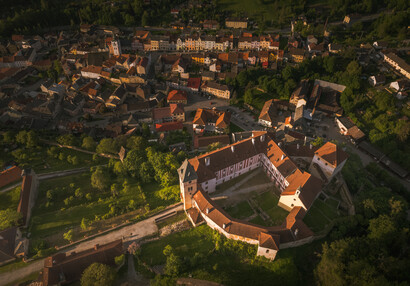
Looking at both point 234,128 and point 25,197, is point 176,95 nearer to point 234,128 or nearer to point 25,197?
point 234,128

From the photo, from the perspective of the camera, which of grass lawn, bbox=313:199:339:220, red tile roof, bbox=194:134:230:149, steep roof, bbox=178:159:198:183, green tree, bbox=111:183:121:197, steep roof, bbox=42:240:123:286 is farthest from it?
red tile roof, bbox=194:134:230:149

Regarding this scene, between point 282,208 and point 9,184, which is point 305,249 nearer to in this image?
point 282,208

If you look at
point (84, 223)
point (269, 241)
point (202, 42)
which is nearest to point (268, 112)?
point (269, 241)

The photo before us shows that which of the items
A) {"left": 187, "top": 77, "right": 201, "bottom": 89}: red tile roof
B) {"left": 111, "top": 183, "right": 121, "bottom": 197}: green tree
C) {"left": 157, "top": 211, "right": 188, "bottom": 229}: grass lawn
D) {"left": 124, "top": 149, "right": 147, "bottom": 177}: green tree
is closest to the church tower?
{"left": 157, "top": 211, "right": 188, "bottom": 229}: grass lawn

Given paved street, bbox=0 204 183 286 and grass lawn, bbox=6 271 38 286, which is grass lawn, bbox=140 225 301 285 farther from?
grass lawn, bbox=6 271 38 286

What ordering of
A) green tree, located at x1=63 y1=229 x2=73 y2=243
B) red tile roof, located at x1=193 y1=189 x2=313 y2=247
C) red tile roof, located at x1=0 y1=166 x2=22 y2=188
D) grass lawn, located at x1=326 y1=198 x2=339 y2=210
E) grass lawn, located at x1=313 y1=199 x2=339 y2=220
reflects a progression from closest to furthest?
1. red tile roof, located at x1=193 y1=189 x2=313 y2=247
2. green tree, located at x1=63 y1=229 x2=73 y2=243
3. grass lawn, located at x1=313 y1=199 x2=339 y2=220
4. grass lawn, located at x1=326 y1=198 x2=339 y2=210
5. red tile roof, located at x1=0 y1=166 x2=22 y2=188

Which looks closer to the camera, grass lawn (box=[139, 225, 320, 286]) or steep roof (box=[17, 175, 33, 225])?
grass lawn (box=[139, 225, 320, 286])

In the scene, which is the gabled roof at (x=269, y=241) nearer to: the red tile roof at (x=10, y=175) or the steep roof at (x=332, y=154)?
the steep roof at (x=332, y=154)
